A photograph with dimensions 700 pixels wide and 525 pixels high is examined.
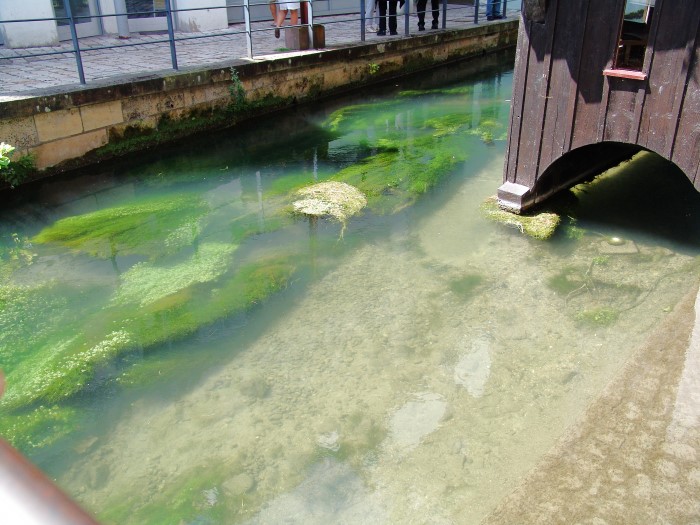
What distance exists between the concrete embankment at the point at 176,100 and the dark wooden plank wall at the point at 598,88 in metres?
4.79

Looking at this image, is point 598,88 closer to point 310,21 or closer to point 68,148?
point 68,148

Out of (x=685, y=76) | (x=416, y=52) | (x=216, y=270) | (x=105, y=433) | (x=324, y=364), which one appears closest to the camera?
(x=105, y=433)

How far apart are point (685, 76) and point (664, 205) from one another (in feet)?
6.33

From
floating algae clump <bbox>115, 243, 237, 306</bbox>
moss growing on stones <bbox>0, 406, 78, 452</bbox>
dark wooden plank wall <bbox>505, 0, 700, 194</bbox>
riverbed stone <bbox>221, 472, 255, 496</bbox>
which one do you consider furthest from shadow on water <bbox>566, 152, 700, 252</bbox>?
moss growing on stones <bbox>0, 406, 78, 452</bbox>

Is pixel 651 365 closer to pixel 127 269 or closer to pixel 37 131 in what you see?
pixel 127 269

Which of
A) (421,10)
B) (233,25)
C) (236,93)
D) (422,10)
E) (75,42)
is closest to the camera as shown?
(75,42)

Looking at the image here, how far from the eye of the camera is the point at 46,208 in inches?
267

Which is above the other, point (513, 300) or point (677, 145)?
point (677, 145)

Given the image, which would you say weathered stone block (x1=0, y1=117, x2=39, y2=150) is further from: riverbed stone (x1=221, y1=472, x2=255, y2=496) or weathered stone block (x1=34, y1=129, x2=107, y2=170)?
riverbed stone (x1=221, y1=472, x2=255, y2=496)

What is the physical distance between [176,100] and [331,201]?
322 cm

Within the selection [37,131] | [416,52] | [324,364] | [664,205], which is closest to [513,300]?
[324,364]

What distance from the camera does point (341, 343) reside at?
4.53m

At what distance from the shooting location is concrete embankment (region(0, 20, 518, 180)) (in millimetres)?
7242

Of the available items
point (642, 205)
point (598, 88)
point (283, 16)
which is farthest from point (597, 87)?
point (283, 16)
